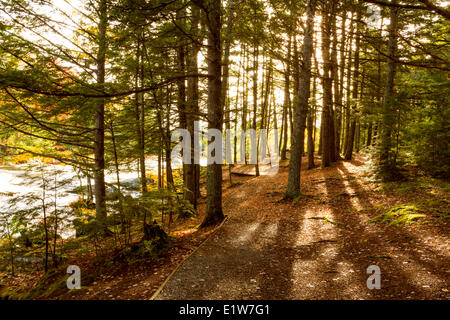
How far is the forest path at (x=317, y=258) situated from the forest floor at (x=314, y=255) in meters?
0.02

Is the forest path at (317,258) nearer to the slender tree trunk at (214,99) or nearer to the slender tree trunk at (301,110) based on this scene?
the slender tree trunk at (214,99)

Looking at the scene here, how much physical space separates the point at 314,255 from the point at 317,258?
180mm

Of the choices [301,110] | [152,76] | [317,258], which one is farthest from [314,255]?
[152,76]

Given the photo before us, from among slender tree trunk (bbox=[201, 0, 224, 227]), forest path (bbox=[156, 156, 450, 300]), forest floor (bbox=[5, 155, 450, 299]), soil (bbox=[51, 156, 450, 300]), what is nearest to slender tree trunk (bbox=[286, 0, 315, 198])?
forest floor (bbox=[5, 155, 450, 299])

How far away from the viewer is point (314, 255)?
5559 millimetres

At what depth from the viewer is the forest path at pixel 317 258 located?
4070 mm

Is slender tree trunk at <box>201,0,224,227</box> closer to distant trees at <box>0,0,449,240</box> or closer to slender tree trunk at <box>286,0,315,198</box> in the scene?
distant trees at <box>0,0,449,240</box>

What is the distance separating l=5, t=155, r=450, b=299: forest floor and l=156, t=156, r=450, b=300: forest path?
0.02 metres

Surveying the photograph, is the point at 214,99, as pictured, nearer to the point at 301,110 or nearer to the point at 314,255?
the point at 301,110

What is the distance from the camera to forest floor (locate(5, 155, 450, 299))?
414cm

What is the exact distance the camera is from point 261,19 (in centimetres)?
841

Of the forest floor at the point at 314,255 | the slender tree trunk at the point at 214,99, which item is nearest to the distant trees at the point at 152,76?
the slender tree trunk at the point at 214,99
